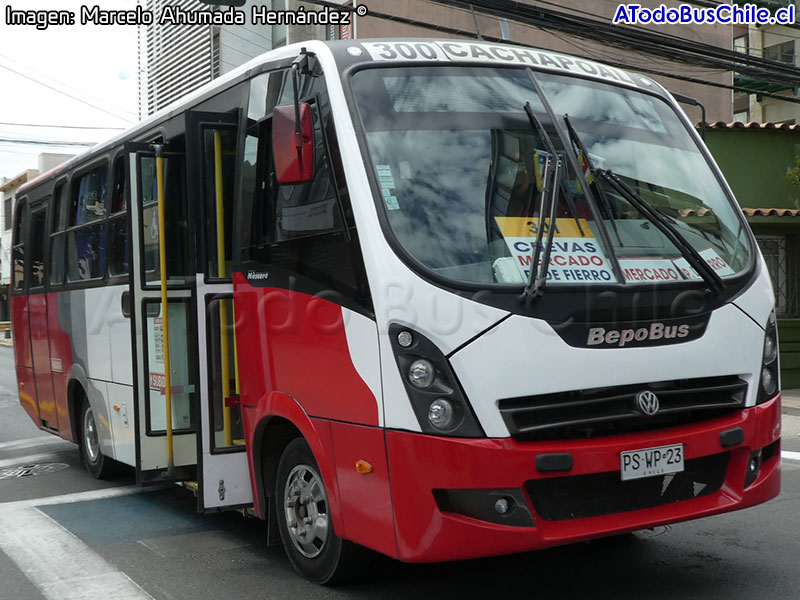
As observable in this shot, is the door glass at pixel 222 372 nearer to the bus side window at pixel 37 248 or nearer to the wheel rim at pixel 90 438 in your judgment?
the wheel rim at pixel 90 438

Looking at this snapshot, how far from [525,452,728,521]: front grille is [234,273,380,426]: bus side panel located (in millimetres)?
806

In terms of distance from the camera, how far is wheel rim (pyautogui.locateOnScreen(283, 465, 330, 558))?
4852mm

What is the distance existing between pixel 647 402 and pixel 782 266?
11057 millimetres

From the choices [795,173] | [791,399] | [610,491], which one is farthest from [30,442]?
[795,173]

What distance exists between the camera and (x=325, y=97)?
15.4 feet

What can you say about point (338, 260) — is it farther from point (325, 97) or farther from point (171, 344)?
point (171, 344)

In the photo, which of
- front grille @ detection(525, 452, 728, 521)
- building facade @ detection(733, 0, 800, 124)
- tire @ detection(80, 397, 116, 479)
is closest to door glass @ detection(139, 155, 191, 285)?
tire @ detection(80, 397, 116, 479)

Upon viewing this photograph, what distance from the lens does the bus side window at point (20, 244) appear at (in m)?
10.4

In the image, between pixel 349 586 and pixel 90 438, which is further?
pixel 90 438

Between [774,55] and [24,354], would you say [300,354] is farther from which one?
[774,55]

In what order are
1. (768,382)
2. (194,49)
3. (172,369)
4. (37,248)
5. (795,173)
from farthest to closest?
1. (194,49)
2. (795,173)
3. (37,248)
4. (172,369)
5. (768,382)

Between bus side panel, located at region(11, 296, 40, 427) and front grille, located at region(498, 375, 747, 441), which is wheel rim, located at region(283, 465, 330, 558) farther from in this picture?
bus side panel, located at region(11, 296, 40, 427)

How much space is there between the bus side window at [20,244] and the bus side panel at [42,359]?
19.5 inches

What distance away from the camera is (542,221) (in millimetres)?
4398
